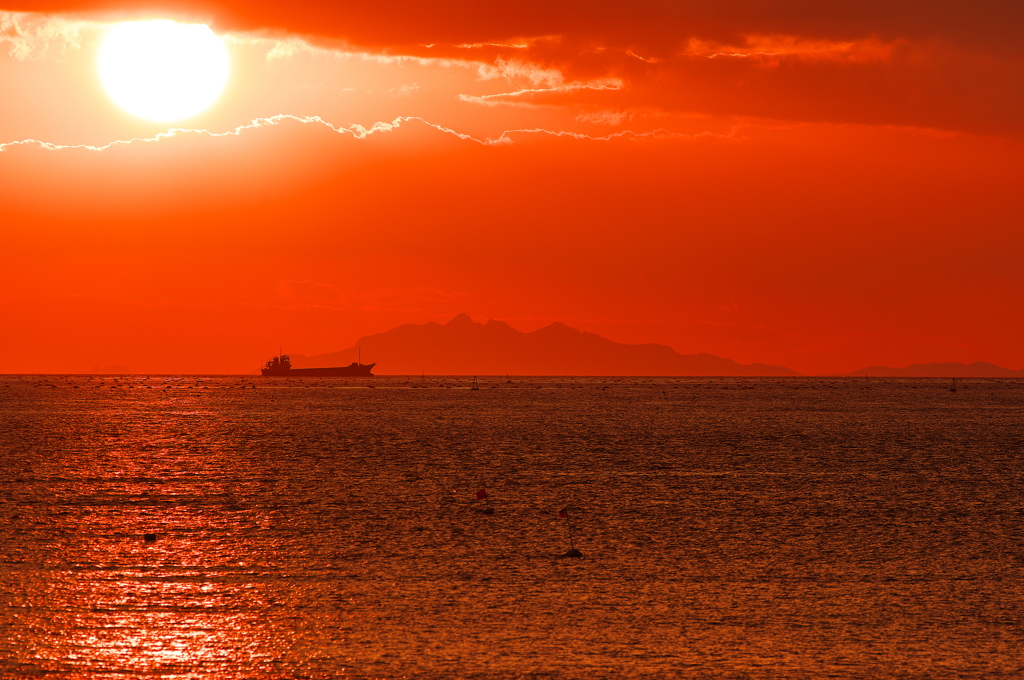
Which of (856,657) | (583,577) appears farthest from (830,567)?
(856,657)

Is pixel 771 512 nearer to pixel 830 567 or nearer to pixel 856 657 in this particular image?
pixel 830 567

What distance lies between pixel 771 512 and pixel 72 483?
3205 centimetres

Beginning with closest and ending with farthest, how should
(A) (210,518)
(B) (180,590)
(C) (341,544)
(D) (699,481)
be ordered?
(B) (180,590) < (C) (341,544) < (A) (210,518) < (D) (699,481)

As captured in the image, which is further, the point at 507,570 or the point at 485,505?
the point at 485,505

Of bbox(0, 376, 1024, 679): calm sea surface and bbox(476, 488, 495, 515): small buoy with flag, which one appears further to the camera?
bbox(476, 488, 495, 515): small buoy with flag

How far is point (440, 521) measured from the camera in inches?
1526

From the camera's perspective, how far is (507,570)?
2877cm

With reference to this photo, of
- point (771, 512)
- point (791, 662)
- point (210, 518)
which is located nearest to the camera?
point (791, 662)

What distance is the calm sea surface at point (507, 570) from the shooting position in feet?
65.7

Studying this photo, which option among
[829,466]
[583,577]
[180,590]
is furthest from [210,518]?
[829,466]

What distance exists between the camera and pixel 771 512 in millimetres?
41844

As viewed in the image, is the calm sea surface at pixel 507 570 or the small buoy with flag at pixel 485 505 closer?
the calm sea surface at pixel 507 570

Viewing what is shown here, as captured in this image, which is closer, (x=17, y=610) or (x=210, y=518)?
(x=17, y=610)

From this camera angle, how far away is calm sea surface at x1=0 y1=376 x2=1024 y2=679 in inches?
789
